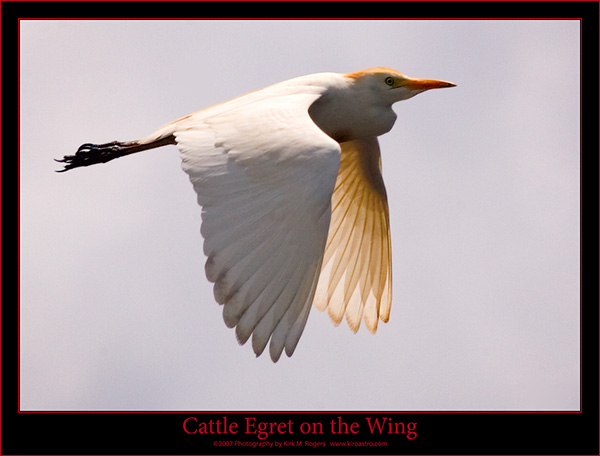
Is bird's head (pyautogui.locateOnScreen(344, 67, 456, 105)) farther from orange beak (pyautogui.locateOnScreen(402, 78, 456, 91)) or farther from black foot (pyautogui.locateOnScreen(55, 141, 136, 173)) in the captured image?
black foot (pyautogui.locateOnScreen(55, 141, 136, 173))

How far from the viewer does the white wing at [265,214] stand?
21.8ft

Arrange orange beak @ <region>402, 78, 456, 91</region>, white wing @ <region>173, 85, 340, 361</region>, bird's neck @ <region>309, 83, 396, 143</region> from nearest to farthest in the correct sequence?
white wing @ <region>173, 85, 340, 361</region> → bird's neck @ <region>309, 83, 396, 143</region> → orange beak @ <region>402, 78, 456, 91</region>

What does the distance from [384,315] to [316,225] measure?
88.8 inches

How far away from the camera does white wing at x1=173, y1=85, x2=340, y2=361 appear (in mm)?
6645

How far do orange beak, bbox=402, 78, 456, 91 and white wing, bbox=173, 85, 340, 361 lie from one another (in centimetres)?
156

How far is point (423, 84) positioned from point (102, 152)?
8.54ft

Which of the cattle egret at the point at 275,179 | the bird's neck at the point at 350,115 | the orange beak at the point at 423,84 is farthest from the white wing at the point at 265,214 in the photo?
the orange beak at the point at 423,84

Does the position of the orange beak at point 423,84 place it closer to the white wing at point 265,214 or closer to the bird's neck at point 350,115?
the bird's neck at point 350,115

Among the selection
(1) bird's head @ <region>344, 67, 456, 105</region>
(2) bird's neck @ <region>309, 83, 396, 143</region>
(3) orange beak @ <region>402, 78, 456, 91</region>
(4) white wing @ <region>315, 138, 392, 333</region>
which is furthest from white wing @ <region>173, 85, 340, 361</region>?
(4) white wing @ <region>315, 138, 392, 333</region>

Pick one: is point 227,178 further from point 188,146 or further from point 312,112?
point 312,112

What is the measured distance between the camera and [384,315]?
29.6ft

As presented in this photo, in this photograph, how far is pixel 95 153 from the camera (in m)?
9.34

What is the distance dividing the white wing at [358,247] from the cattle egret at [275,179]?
0.28 feet

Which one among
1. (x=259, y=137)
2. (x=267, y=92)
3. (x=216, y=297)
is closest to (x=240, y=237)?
(x=216, y=297)
